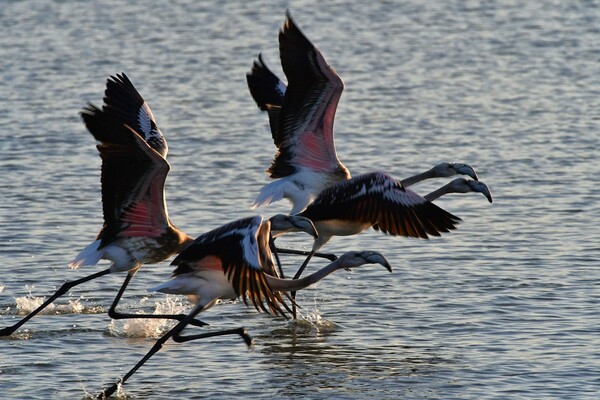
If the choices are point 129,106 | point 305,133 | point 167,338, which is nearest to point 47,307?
point 129,106

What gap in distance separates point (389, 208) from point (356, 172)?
6.45 meters

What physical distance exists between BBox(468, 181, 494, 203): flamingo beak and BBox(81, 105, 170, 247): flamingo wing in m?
2.91

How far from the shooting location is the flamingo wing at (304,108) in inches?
569

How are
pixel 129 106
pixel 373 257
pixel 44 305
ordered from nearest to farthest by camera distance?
pixel 373 257 < pixel 44 305 < pixel 129 106

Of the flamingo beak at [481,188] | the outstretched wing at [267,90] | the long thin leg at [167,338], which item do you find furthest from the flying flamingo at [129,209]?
the outstretched wing at [267,90]

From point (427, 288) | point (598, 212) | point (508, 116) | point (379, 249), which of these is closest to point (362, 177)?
point (427, 288)

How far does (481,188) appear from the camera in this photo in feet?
43.7

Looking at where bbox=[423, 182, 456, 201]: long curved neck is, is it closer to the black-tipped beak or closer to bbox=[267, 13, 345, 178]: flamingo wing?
the black-tipped beak

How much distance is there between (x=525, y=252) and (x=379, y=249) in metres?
1.57

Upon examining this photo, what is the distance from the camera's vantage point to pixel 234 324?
43.9 ft

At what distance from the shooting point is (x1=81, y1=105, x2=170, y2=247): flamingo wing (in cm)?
1166

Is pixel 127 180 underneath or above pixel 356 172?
above

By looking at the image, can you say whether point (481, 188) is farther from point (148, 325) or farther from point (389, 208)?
point (148, 325)

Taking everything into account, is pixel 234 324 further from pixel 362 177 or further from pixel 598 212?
pixel 598 212
